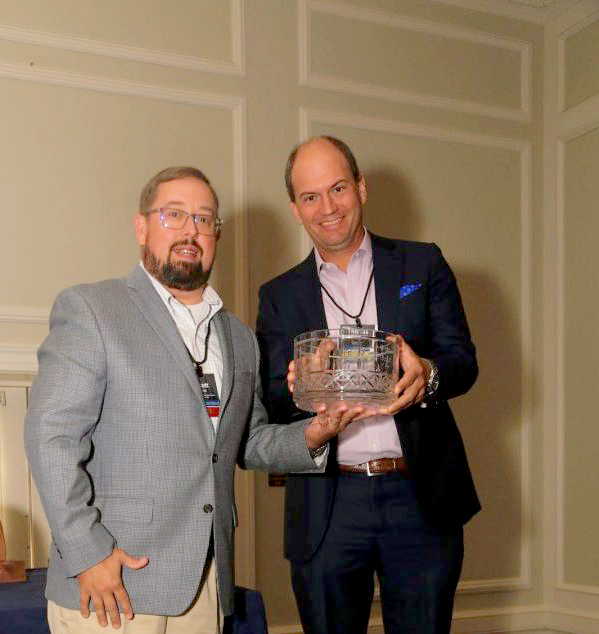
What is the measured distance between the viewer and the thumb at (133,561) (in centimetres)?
173

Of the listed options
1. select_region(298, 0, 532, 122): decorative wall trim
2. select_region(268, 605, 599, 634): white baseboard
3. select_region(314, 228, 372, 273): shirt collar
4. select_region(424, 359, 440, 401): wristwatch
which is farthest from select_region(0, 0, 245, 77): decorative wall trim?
select_region(268, 605, 599, 634): white baseboard

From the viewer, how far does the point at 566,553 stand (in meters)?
4.18

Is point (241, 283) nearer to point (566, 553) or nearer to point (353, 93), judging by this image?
point (353, 93)

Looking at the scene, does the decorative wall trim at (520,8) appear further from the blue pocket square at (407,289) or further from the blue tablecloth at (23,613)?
the blue tablecloth at (23,613)

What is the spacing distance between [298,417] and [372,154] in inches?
80.2

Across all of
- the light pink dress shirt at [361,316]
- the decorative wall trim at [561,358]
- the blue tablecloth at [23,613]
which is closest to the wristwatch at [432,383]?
the light pink dress shirt at [361,316]

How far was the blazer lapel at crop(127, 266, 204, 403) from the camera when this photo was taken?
6.15 ft

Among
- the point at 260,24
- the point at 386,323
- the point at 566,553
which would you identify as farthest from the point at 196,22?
the point at 566,553

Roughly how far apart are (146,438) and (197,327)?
1.08 ft

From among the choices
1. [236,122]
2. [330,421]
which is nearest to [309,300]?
[330,421]

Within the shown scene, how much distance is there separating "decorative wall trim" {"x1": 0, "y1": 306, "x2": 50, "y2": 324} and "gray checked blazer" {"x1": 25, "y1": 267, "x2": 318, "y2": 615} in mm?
1531

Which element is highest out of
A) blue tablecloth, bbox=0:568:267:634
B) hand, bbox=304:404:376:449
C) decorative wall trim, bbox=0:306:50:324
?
decorative wall trim, bbox=0:306:50:324

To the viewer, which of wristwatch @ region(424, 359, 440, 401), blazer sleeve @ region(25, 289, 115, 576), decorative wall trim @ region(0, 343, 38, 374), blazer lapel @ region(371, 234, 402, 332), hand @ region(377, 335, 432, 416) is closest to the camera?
blazer sleeve @ region(25, 289, 115, 576)

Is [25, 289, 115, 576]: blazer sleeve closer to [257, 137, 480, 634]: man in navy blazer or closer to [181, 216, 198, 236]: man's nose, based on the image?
[181, 216, 198, 236]: man's nose
